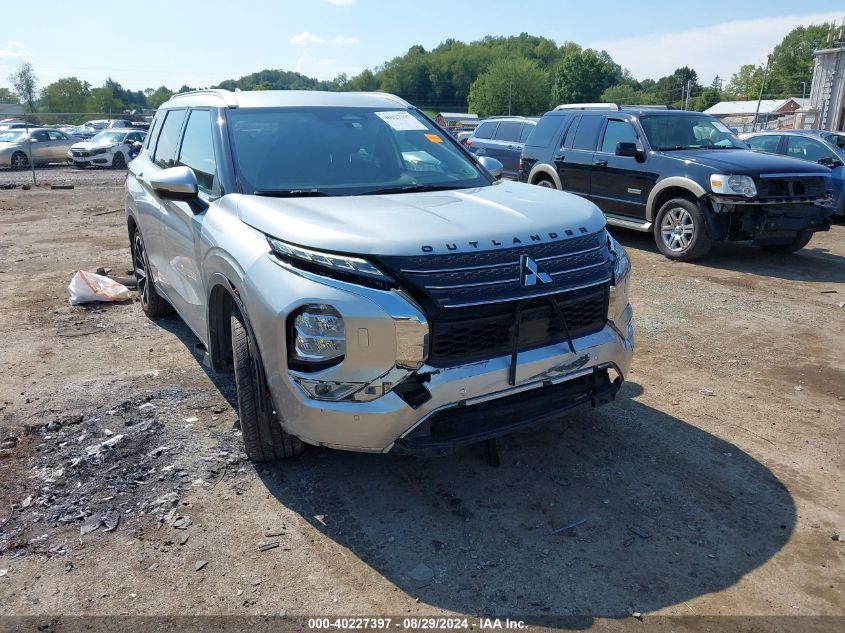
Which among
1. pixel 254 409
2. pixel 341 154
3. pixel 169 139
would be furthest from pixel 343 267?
pixel 169 139

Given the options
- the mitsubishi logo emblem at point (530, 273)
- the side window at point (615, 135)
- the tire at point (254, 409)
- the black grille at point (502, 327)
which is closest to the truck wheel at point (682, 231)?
the side window at point (615, 135)

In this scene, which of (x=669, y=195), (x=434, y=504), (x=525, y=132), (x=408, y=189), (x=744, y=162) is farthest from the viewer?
(x=525, y=132)

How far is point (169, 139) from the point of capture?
521cm

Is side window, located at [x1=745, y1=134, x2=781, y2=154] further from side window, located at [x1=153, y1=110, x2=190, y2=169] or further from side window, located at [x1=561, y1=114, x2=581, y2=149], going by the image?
side window, located at [x1=153, y1=110, x2=190, y2=169]

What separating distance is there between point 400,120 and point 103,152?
2479 cm

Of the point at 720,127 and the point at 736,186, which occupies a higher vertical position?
the point at 720,127

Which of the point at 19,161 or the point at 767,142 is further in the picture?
the point at 19,161

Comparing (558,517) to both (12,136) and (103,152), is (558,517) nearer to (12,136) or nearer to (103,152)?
(103,152)

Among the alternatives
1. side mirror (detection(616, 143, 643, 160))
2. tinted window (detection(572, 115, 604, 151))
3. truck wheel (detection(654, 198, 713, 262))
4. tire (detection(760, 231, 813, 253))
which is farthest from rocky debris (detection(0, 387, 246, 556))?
tire (detection(760, 231, 813, 253))

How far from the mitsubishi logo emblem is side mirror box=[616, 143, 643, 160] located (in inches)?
266

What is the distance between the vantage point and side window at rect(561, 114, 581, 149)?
10.6 meters

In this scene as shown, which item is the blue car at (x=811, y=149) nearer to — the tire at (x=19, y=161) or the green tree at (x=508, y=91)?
the tire at (x=19, y=161)

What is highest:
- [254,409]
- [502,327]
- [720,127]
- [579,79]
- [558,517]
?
[579,79]

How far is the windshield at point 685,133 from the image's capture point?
948cm
